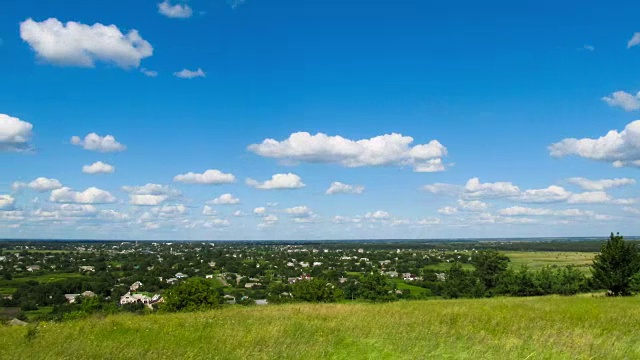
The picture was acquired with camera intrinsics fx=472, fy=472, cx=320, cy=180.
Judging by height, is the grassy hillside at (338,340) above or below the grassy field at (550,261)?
above

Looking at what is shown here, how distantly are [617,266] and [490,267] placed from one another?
2942 cm

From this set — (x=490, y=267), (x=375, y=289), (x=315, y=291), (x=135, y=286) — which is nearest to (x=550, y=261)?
(x=490, y=267)

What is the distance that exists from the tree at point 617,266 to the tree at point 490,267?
2743 centimetres

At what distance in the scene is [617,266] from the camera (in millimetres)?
35781

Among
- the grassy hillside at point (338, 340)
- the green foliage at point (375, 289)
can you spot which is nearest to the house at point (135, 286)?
the green foliage at point (375, 289)

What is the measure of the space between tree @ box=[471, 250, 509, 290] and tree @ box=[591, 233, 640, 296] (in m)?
27.4

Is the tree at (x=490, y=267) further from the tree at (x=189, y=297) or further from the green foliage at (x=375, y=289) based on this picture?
the tree at (x=189, y=297)

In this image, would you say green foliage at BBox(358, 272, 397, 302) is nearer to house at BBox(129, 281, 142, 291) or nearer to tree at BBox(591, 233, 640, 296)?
tree at BBox(591, 233, 640, 296)

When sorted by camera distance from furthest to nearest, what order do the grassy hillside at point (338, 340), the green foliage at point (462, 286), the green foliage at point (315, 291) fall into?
the green foliage at point (462, 286)
the green foliage at point (315, 291)
the grassy hillside at point (338, 340)

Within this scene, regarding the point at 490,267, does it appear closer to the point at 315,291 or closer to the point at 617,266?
the point at 617,266

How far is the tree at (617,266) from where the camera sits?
35.2 metres

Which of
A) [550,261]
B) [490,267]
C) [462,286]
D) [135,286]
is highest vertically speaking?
[490,267]

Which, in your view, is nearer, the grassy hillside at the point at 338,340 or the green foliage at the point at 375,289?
the grassy hillside at the point at 338,340

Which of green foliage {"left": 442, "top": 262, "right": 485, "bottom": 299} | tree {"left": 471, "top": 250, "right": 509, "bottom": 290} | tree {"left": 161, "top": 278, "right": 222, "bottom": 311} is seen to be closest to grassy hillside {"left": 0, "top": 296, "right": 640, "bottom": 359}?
tree {"left": 161, "top": 278, "right": 222, "bottom": 311}
